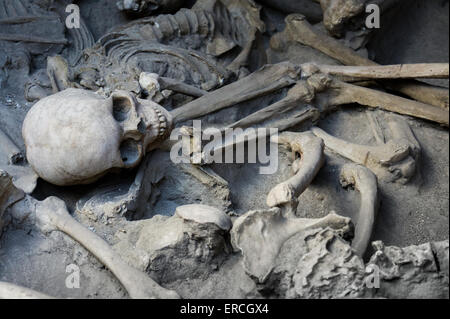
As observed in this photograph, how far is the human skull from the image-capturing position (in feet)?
7.83

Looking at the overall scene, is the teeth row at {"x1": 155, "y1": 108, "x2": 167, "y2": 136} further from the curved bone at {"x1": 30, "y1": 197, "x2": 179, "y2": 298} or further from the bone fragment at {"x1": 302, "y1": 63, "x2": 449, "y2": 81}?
the bone fragment at {"x1": 302, "y1": 63, "x2": 449, "y2": 81}

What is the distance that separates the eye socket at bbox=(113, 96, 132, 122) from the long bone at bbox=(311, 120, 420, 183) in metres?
1.09

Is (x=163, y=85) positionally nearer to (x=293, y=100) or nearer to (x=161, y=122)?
(x=161, y=122)

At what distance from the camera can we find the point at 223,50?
12.3 ft

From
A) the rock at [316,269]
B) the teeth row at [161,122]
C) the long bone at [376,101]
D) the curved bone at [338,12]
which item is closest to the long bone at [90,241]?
the rock at [316,269]

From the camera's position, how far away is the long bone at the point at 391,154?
9.66ft

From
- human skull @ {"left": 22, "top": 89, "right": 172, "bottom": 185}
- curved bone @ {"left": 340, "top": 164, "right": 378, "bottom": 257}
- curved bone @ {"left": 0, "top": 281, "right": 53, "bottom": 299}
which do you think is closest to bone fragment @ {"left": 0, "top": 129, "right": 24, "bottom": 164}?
human skull @ {"left": 22, "top": 89, "right": 172, "bottom": 185}

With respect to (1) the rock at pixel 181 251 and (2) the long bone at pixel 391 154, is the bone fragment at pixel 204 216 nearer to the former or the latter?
(1) the rock at pixel 181 251

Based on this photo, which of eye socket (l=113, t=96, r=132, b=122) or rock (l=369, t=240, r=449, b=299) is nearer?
rock (l=369, t=240, r=449, b=299)

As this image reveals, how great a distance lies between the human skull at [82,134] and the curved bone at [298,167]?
0.61 meters

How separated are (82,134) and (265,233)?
0.79 m
